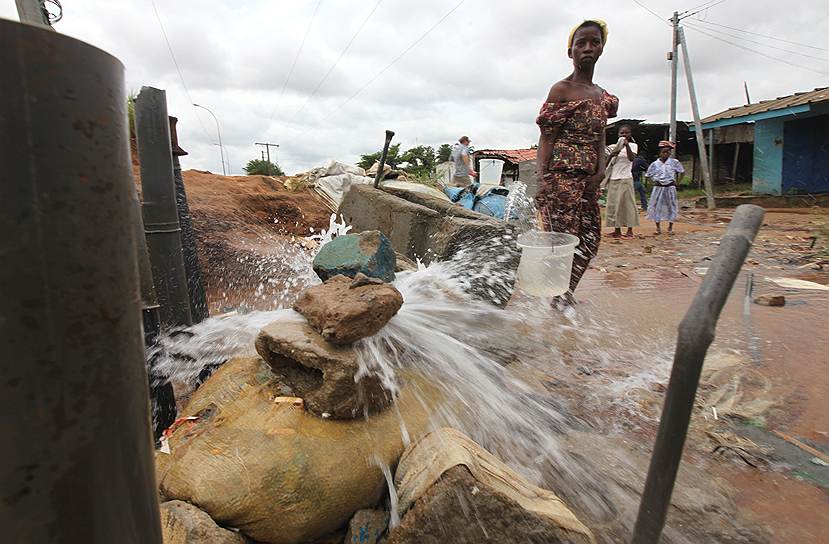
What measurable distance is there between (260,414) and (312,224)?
307 inches

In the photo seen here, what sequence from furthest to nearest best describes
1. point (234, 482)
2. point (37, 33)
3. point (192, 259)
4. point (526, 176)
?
point (526, 176) → point (192, 259) → point (234, 482) → point (37, 33)

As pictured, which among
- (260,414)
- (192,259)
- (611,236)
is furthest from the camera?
(611,236)

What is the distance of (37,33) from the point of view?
496 millimetres

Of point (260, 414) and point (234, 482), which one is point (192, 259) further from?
point (234, 482)

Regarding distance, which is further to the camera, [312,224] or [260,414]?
[312,224]

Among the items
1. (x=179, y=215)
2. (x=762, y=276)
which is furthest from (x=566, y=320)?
(x=762, y=276)

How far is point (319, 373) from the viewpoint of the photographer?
1.78 metres

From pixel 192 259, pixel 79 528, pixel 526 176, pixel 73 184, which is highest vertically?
pixel 526 176

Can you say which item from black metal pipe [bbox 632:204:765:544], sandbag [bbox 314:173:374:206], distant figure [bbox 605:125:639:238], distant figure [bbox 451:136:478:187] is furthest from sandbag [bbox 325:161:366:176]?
black metal pipe [bbox 632:204:765:544]

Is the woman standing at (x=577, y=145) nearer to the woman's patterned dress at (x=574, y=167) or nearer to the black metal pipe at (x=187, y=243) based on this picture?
the woman's patterned dress at (x=574, y=167)

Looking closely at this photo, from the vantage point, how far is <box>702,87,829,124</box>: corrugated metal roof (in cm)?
1190

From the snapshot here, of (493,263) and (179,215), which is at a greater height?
(179,215)

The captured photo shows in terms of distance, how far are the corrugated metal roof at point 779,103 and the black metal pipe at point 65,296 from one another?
14.9 meters

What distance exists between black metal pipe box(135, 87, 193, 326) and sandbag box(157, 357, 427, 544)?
2.29ft
